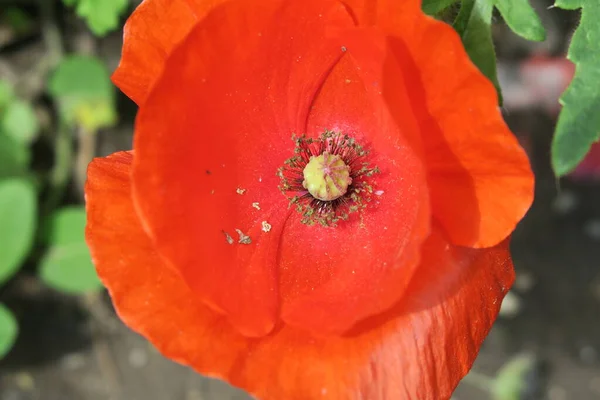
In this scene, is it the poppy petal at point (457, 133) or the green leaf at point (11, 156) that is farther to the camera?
the green leaf at point (11, 156)

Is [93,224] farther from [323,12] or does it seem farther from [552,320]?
[552,320]

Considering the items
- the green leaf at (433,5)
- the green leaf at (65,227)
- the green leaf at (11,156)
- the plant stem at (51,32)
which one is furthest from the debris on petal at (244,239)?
the plant stem at (51,32)

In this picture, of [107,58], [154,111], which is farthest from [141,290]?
[107,58]

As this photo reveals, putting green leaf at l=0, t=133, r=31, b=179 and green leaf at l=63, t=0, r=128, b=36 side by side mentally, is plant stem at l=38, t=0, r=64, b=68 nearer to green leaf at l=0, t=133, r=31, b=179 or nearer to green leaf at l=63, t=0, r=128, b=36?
green leaf at l=0, t=133, r=31, b=179

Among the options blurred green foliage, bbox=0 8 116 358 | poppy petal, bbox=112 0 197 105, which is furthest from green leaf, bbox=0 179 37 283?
poppy petal, bbox=112 0 197 105

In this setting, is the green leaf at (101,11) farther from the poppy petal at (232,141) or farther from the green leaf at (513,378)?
the green leaf at (513,378)

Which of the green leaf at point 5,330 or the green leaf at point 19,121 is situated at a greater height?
the green leaf at point 19,121
